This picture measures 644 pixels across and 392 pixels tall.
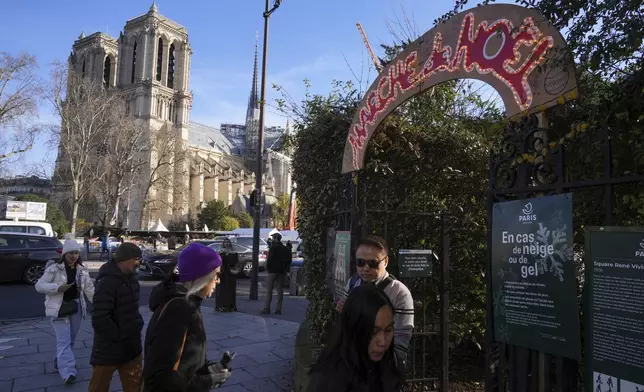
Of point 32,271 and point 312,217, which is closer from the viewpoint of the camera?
point 312,217

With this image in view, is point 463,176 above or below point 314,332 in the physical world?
above

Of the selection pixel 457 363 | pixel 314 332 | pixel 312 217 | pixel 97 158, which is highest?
pixel 97 158

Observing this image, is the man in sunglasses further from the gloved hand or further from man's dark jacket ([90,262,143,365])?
man's dark jacket ([90,262,143,365])

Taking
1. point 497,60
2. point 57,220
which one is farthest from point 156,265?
point 57,220

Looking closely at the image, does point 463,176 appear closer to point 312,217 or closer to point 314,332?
point 312,217

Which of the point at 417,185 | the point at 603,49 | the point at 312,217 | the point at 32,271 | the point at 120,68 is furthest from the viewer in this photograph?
the point at 120,68

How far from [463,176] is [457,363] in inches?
97.3

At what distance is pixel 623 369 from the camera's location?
2.21 m

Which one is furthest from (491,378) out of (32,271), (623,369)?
(32,271)

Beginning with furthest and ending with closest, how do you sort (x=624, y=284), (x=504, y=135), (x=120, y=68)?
(x=120, y=68) < (x=504, y=135) < (x=624, y=284)

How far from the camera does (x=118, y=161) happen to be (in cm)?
3403

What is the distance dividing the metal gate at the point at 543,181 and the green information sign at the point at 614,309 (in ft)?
0.55

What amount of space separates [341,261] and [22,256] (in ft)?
43.4

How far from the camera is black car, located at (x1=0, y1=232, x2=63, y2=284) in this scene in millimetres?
13914
